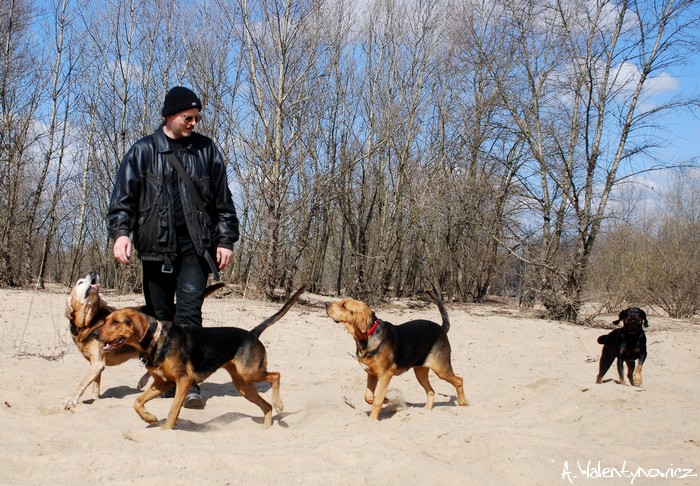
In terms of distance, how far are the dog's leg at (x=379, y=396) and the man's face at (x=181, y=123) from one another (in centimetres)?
268

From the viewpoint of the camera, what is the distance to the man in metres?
5.32

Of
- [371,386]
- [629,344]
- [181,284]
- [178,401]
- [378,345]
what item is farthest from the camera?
[629,344]

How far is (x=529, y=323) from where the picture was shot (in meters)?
12.5

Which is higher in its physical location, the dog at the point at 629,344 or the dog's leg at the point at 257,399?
the dog at the point at 629,344

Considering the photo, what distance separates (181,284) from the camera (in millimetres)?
5473

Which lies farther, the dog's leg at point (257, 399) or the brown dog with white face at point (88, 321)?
the brown dog with white face at point (88, 321)

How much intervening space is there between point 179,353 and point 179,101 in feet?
6.69

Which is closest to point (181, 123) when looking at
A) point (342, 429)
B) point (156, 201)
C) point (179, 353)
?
point (156, 201)

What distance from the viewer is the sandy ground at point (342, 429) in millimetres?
3723

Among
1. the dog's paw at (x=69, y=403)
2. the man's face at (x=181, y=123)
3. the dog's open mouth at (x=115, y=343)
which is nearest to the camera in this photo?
the dog's open mouth at (x=115, y=343)

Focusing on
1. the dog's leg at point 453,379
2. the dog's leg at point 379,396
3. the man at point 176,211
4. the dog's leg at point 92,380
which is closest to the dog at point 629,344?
the dog's leg at point 453,379

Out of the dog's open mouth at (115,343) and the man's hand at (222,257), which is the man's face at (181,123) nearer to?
the man's hand at (222,257)

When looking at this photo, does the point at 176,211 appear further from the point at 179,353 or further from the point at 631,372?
the point at 631,372

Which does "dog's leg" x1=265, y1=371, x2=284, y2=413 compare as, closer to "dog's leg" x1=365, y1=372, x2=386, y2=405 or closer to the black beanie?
"dog's leg" x1=365, y1=372, x2=386, y2=405
